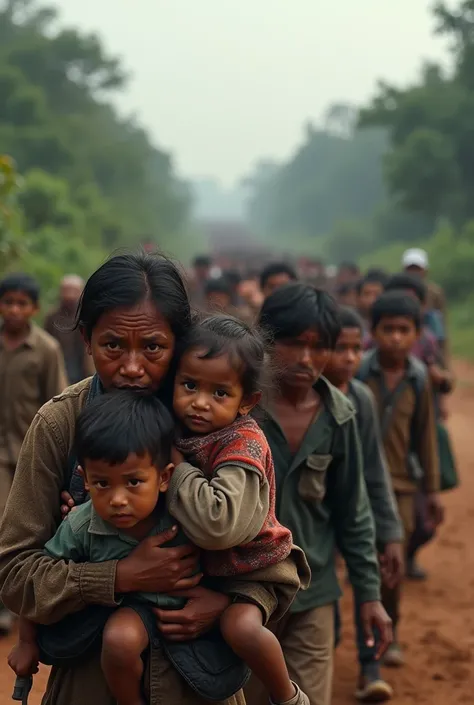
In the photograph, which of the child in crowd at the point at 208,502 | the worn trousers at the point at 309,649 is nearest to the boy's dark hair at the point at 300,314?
the child in crowd at the point at 208,502

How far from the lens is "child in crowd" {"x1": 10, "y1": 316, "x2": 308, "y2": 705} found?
215 cm

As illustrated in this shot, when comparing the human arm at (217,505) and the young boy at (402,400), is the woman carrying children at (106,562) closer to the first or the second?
the human arm at (217,505)

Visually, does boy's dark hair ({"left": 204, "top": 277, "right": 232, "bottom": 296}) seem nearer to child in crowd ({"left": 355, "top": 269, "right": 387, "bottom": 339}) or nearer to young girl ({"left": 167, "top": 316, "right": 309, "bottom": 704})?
child in crowd ({"left": 355, "top": 269, "right": 387, "bottom": 339})

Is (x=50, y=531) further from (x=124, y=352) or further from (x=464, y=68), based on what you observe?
(x=464, y=68)

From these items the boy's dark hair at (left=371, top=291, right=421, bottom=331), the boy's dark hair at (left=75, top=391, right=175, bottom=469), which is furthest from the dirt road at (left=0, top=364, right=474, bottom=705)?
the boy's dark hair at (left=75, top=391, right=175, bottom=469)

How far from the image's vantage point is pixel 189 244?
76.1 m

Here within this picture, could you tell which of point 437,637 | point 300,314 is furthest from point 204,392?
point 437,637

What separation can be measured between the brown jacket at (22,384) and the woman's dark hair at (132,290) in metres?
3.39

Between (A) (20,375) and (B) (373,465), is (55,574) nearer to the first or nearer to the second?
(B) (373,465)

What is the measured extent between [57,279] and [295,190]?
72450 millimetres

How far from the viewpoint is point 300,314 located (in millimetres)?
3332

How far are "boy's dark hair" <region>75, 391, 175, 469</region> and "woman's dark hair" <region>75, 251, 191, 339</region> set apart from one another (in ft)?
0.73

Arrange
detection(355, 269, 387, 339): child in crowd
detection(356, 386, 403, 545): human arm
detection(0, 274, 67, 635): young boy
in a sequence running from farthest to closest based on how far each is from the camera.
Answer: detection(355, 269, 387, 339): child in crowd, detection(0, 274, 67, 635): young boy, detection(356, 386, 403, 545): human arm

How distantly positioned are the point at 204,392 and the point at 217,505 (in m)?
0.31
